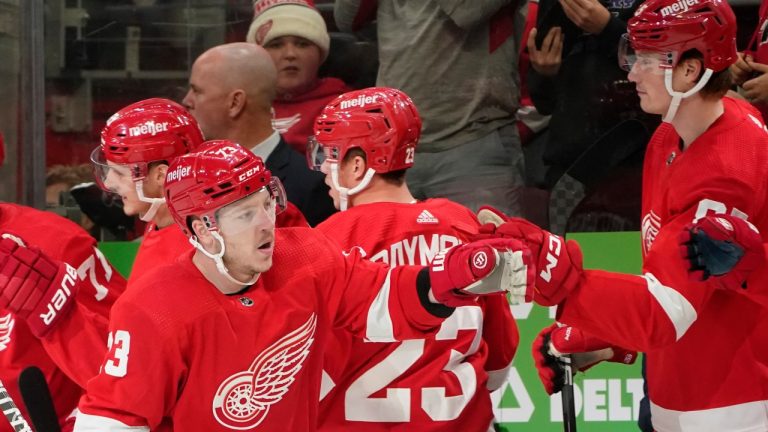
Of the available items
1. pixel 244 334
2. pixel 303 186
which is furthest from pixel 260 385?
pixel 303 186

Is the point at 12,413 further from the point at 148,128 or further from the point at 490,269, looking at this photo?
the point at 490,269

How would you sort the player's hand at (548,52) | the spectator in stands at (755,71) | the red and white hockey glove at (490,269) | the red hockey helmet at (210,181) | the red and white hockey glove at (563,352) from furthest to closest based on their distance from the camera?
the player's hand at (548,52) < the spectator in stands at (755,71) < the red and white hockey glove at (563,352) < the red hockey helmet at (210,181) < the red and white hockey glove at (490,269)

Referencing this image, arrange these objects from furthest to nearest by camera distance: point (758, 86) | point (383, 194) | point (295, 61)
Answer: point (295, 61), point (758, 86), point (383, 194)

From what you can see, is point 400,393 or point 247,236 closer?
point 247,236

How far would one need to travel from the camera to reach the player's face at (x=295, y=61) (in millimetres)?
4414

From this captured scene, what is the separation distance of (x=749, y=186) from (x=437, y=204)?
2.59 ft

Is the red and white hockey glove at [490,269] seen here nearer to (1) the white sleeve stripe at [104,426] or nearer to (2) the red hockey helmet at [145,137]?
(1) the white sleeve stripe at [104,426]

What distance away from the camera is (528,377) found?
4.15 metres

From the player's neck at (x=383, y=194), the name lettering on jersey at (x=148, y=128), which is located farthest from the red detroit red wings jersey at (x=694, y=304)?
the name lettering on jersey at (x=148, y=128)

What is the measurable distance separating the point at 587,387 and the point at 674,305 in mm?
1700

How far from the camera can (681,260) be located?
96.5 inches

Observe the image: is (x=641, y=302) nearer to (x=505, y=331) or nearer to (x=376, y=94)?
(x=505, y=331)

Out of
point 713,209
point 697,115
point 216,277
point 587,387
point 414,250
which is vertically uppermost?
point 697,115

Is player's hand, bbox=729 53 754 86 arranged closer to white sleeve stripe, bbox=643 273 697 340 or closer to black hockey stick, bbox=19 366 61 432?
white sleeve stripe, bbox=643 273 697 340
